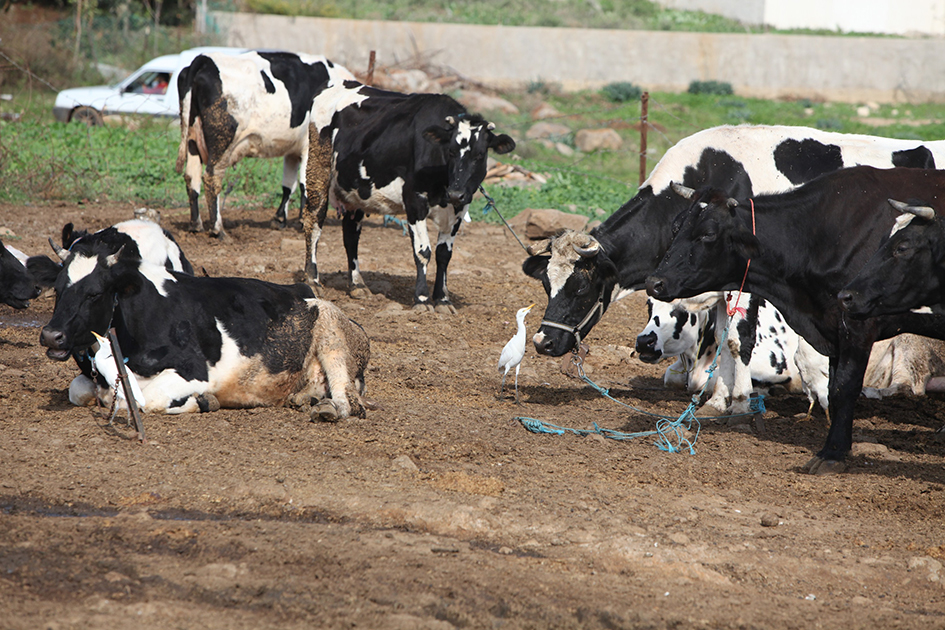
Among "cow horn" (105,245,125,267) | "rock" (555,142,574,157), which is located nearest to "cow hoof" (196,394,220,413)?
"cow horn" (105,245,125,267)

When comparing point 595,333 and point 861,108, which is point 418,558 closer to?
point 595,333

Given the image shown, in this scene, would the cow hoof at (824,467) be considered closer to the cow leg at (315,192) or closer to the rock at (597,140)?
the cow leg at (315,192)

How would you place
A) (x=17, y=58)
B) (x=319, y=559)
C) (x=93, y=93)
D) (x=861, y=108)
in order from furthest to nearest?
(x=861, y=108)
(x=17, y=58)
(x=93, y=93)
(x=319, y=559)

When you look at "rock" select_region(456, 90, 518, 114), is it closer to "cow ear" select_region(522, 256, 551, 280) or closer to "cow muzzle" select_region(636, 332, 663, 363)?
"cow muzzle" select_region(636, 332, 663, 363)

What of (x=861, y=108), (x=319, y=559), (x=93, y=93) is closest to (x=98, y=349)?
(x=319, y=559)

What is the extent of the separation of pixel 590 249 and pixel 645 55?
1104 inches

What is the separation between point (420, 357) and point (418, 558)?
14.7 feet

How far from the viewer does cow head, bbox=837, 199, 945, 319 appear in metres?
5.60

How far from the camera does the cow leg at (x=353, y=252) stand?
11133mm

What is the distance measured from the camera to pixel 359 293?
11.1 m

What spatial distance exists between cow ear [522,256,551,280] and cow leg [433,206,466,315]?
295cm

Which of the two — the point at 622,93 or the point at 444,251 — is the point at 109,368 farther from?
the point at 622,93

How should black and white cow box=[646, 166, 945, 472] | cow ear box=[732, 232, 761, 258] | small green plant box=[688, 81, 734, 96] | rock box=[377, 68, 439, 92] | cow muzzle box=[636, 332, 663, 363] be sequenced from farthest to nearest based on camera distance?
small green plant box=[688, 81, 734, 96] < rock box=[377, 68, 439, 92] < cow muzzle box=[636, 332, 663, 363] < cow ear box=[732, 232, 761, 258] < black and white cow box=[646, 166, 945, 472]

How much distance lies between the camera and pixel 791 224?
6.38 metres
